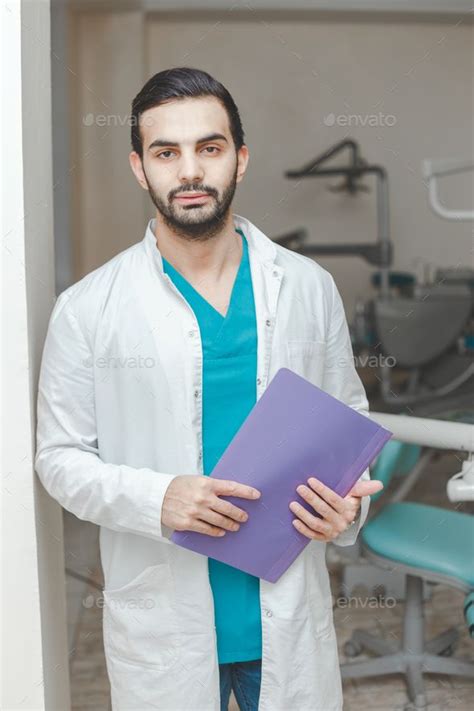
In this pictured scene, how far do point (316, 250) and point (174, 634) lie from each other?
367 centimetres

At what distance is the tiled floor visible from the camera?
2123 mm

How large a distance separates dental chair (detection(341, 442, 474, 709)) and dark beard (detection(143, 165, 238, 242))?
1.07 meters

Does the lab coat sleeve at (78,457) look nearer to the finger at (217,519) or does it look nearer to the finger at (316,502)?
the finger at (217,519)

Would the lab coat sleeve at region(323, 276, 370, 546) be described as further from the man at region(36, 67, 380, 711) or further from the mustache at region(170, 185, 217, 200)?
the mustache at region(170, 185, 217, 200)

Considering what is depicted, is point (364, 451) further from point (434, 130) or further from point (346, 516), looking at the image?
point (434, 130)

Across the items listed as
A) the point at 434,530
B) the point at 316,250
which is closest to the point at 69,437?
the point at 434,530

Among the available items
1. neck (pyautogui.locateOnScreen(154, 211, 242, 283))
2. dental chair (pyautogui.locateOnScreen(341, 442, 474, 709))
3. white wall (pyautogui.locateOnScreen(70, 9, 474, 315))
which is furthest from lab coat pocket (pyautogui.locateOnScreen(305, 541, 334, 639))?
white wall (pyautogui.locateOnScreen(70, 9, 474, 315))

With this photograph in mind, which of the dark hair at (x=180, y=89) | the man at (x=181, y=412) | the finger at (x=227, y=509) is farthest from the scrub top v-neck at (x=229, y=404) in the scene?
the dark hair at (x=180, y=89)

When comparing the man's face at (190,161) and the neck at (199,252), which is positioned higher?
the man's face at (190,161)

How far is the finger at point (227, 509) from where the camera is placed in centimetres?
111

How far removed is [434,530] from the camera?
2111 millimetres

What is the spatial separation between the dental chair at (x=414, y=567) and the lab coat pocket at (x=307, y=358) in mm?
847

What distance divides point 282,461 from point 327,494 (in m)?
0.07

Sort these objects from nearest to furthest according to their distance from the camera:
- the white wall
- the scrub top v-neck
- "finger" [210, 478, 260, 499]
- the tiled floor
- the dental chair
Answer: "finger" [210, 478, 260, 499] → the scrub top v-neck → the dental chair → the tiled floor → the white wall
